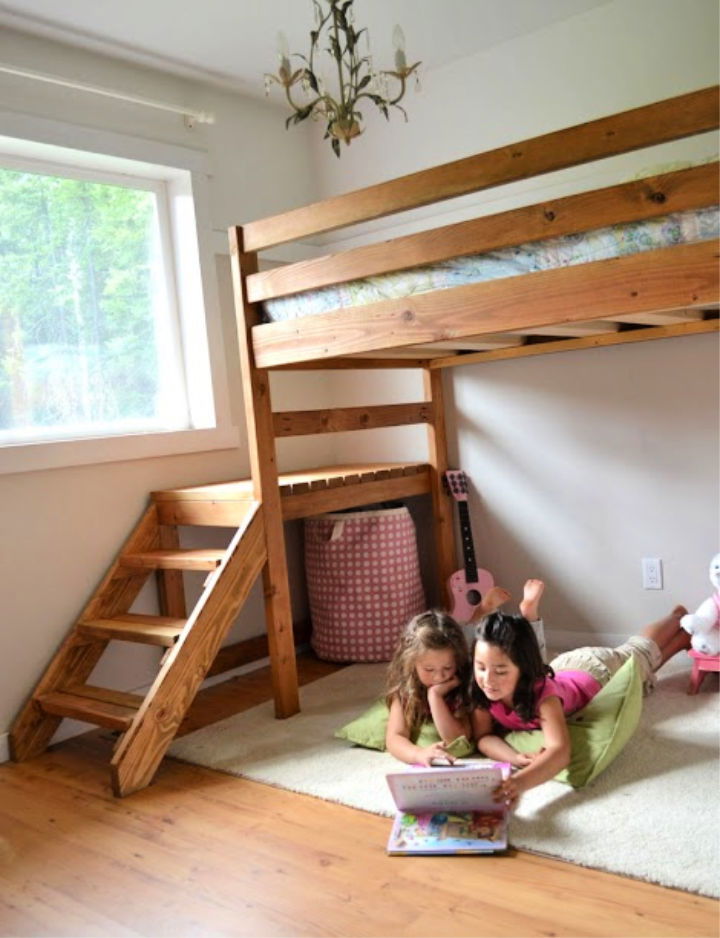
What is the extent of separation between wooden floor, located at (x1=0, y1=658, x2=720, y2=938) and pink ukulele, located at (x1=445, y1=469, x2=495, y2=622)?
50.4 inches

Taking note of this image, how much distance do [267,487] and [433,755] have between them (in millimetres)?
977

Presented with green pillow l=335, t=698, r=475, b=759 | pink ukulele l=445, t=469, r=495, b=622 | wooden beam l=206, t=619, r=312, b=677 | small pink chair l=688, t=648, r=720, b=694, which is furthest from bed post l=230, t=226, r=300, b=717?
small pink chair l=688, t=648, r=720, b=694

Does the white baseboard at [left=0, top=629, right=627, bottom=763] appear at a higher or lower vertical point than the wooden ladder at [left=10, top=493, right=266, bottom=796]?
lower

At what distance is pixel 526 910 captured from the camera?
1.55 m

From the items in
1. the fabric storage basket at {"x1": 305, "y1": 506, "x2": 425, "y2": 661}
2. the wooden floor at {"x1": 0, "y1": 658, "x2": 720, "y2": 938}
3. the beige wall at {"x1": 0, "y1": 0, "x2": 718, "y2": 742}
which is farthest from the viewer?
the fabric storage basket at {"x1": 305, "y1": 506, "x2": 425, "y2": 661}

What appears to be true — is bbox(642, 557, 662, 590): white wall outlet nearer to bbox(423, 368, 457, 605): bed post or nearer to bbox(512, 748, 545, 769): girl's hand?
bbox(423, 368, 457, 605): bed post

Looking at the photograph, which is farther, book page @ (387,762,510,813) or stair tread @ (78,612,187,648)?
stair tread @ (78,612,187,648)

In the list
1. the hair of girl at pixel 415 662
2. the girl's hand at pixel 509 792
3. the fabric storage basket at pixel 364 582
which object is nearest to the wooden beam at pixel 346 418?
the fabric storage basket at pixel 364 582

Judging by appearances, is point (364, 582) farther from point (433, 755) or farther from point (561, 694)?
point (433, 755)

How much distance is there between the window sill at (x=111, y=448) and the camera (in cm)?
261

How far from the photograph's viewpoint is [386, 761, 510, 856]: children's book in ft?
5.82

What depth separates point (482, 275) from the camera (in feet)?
6.76

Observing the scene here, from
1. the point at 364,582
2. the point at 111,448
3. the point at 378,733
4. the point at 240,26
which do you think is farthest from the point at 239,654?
the point at 240,26

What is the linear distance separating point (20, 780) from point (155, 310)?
1.63 meters
